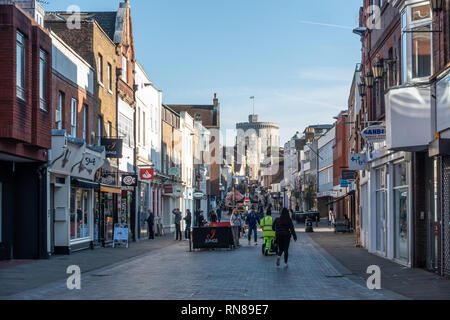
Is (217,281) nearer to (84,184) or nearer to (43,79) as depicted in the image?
(43,79)

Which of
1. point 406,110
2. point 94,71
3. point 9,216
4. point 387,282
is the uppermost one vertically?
point 94,71

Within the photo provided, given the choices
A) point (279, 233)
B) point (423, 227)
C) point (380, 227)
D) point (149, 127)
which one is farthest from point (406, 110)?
point (149, 127)

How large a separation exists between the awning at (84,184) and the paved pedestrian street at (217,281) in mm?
4187

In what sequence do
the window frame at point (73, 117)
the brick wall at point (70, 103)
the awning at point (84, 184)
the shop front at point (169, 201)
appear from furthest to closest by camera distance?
1. the shop front at point (169, 201)
2. the window frame at point (73, 117)
3. the awning at point (84, 184)
4. the brick wall at point (70, 103)

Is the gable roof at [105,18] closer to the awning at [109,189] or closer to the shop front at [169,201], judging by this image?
the awning at [109,189]

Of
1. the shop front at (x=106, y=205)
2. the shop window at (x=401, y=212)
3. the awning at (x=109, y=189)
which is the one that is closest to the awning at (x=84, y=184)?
the shop front at (x=106, y=205)

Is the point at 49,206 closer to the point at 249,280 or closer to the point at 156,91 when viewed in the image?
the point at 249,280

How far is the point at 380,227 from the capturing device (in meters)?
24.7

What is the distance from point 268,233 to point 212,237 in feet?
11.9

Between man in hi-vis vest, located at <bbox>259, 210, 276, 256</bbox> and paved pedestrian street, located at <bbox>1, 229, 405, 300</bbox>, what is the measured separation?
1243 millimetres

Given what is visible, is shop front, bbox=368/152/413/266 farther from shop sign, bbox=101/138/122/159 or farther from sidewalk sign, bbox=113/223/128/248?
shop sign, bbox=101/138/122/159

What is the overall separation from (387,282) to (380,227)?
961 centimetres

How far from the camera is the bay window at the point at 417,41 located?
56.9ft

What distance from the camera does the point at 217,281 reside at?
15047 mm
